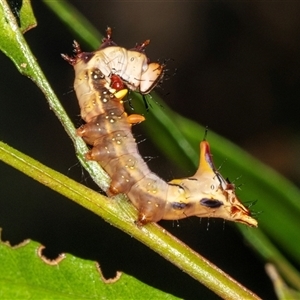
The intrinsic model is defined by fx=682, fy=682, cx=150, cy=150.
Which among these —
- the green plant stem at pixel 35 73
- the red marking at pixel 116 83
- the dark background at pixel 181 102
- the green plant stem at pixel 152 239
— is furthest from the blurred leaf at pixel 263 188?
the dark background at pixel 181 102

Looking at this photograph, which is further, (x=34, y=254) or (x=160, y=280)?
(x=160, y=280)

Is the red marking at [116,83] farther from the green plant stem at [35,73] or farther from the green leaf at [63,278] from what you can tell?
the green leaf at [63,278]

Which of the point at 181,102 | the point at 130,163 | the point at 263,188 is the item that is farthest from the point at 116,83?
the point at 181,102

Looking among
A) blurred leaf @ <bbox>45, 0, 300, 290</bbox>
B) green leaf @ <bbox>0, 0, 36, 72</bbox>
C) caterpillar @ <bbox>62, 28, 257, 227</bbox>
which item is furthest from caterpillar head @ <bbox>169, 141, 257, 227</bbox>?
green leaf @ <bbox>0, 0, 36, 72</bbox>

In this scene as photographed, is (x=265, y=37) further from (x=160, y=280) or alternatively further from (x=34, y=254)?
(x=34, y=254)

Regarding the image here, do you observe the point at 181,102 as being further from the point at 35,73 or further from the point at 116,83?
the point at 35,73

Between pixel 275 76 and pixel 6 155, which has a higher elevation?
pixel 6 155

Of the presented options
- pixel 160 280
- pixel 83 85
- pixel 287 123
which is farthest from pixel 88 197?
pixel 287 123

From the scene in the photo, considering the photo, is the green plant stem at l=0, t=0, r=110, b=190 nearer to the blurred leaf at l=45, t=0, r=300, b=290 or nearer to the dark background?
the blurred leaf at l=45, t=0, r=300, b=290
